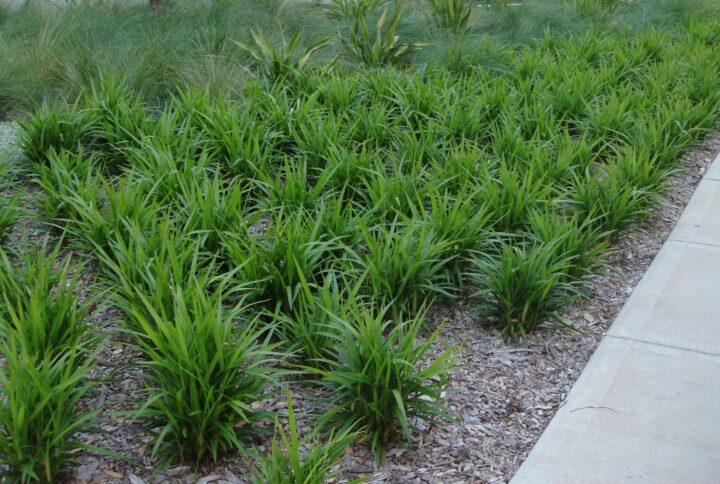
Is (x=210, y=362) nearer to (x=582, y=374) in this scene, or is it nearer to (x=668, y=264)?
(x=582, y=374)

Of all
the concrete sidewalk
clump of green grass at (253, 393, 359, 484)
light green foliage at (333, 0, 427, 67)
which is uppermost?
light green foliage at (333, 0, 427, 67)

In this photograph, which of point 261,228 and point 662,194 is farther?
point 662,194

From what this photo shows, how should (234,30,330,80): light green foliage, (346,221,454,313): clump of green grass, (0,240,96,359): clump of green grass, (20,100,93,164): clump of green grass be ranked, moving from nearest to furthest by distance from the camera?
(0,240,96,359): clump of green grass < (346,221,454,313): clump of green grass < (20,100,93,164): clump of green grass < (234,30,330,80): light green foliage

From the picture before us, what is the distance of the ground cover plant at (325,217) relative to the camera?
303cm

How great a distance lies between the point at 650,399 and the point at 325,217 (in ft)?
5.98

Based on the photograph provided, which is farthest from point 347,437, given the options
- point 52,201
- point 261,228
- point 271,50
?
Result: point 271,50

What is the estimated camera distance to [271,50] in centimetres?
700

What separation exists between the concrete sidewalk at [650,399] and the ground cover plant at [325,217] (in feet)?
1.23

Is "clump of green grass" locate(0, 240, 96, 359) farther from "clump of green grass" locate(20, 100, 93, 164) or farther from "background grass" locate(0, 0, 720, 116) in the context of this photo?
"background grass" locate(0, 0, 720, 116)

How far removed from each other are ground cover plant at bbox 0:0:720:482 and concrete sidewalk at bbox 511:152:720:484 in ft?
1.23

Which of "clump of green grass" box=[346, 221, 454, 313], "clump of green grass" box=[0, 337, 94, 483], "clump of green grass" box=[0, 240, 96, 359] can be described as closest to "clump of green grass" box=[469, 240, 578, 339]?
"clump of green grass" box=[346, 221, 454, 313]

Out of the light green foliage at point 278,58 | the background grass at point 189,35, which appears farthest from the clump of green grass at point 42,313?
the light green foliage at point 278,58

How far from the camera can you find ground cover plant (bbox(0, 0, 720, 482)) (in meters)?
3.03

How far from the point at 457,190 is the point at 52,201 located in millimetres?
2329
